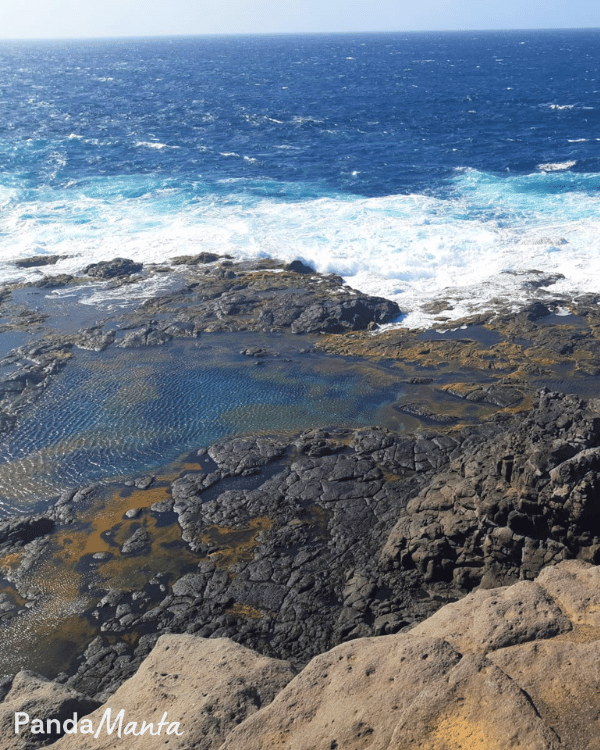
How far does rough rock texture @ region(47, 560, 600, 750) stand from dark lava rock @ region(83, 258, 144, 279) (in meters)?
35.2

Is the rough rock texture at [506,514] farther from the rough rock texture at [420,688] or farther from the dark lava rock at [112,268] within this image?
the dark lava rock at [112,268]

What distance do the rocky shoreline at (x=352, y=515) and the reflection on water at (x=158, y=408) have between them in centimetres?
114

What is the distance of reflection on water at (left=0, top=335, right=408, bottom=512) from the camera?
27.2 metres

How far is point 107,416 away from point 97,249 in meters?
24.5

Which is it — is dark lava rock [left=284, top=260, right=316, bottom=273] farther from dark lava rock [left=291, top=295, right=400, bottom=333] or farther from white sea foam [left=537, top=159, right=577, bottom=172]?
white sea foam [left=537, top=159, right=577, bottom=172]

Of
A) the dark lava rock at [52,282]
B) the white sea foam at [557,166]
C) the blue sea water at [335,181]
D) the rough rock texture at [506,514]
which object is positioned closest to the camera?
the rough rock texture at [506,514]

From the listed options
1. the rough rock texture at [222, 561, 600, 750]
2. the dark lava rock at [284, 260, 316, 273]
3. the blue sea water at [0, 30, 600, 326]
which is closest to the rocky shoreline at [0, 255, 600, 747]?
the rough rock texture at [222, 561, 600, 750]

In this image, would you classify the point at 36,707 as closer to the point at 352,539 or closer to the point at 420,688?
the point at 420,688

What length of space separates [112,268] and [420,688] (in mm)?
40154

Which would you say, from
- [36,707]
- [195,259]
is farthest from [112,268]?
[36,707]

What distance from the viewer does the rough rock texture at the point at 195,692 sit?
12.1 m

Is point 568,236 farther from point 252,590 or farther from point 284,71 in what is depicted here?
point 284,71

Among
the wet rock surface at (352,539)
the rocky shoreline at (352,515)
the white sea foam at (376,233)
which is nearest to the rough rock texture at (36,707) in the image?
the rocky shoreline at (352,515)

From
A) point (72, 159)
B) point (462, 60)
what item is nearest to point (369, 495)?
point (72, 159)
